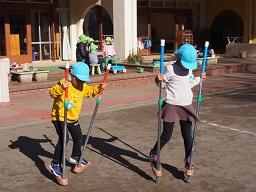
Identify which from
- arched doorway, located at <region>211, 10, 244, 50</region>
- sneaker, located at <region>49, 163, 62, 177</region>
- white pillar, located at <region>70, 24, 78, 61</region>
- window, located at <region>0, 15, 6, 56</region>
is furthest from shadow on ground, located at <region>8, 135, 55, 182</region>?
arched doorway, located at <region>211, 10, 244, 50</region>

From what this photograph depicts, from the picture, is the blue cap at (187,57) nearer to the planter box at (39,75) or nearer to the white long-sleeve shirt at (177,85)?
the white long-sleeve shirt at (177,85)

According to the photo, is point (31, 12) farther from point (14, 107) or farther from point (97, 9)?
point (14, 107)

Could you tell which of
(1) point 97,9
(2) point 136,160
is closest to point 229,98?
(2) point 136,160

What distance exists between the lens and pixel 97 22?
2197cm

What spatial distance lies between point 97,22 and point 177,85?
669 inches

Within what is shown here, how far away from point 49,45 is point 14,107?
376 inches

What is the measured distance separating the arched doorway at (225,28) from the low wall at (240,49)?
4.39 metres

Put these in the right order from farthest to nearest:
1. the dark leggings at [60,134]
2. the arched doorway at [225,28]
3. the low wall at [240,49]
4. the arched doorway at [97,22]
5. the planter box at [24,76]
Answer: the arched doorway at [225,28] → the low wall at [240,49] → the arched doorway at [97,22] → the planter box at [24,76] → the dark leggings at [60,134]

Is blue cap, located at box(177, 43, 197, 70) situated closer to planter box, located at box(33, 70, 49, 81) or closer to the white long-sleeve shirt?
the white long-sleeve shirt

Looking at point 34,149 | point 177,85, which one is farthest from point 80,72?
point 34,149

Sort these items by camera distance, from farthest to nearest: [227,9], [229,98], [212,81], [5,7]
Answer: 1. [227,9]
2. [5,7]
3. [212,81]
4. [229,98]

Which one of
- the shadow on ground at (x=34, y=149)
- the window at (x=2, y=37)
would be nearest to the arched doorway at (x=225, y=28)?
the window at (x=2, y=37)

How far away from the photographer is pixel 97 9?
21844 millimetres

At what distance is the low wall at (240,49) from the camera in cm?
2325
